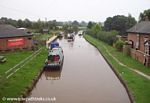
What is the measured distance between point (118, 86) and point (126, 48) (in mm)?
16213

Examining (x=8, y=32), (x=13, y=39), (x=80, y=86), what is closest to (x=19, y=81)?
(x=80, y=86)

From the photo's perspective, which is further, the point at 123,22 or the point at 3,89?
the point at 123,22

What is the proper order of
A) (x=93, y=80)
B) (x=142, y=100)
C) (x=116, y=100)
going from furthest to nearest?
(x=93, y=80), (x=116, y=100), (x=142, y=100)

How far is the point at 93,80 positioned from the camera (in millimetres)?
23594

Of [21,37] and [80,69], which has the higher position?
[21,37]

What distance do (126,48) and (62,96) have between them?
20.2 metres

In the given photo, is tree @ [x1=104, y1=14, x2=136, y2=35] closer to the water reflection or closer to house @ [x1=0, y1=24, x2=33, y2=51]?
house @ [x1=0, y1=24, x2=33, y2=51]

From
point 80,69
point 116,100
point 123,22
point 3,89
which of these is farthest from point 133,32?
point 123,22

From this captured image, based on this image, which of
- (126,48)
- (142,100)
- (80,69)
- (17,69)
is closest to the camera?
(142,100)

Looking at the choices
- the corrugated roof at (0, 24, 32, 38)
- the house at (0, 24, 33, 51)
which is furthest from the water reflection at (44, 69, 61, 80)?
the corrugated roof at (0, 24, 32, 38)

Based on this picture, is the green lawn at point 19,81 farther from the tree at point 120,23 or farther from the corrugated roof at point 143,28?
the tree at point 120,23

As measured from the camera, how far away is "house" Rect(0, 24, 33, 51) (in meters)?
37.3

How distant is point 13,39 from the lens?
127ft

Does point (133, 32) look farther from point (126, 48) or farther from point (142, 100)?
point (142, 100)
